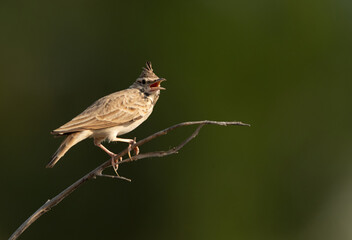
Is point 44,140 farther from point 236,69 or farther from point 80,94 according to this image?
point 236,69

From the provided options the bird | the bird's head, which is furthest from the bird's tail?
the bird's head

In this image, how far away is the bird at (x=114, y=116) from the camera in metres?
5.72

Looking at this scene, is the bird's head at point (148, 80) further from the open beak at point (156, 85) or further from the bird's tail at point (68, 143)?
the bird's tail at point (68, 143)

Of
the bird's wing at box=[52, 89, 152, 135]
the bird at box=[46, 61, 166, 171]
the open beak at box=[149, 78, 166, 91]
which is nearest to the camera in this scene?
the bird at box=[46, 61, 166, 171]

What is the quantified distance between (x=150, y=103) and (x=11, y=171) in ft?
22.9

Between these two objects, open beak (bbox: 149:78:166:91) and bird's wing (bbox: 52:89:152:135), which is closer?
bird's wing (bbox: 52:89:152:135)

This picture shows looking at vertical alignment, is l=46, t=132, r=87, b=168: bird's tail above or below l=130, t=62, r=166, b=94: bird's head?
below

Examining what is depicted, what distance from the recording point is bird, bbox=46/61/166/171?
18.8ft

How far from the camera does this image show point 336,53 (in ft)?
44.2

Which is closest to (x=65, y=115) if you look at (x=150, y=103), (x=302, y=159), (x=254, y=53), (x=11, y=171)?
(x=11, y=171)

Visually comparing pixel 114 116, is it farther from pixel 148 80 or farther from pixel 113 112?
pixel 148 80

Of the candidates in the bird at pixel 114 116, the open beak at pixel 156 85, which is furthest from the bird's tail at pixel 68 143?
the open beak at pixel 156 85

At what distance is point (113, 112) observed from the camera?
6.43 metres

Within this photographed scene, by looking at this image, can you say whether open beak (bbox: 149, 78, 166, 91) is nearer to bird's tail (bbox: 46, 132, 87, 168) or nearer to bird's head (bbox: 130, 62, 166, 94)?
bird's head (bbox: 130, 62, 166, 94)
